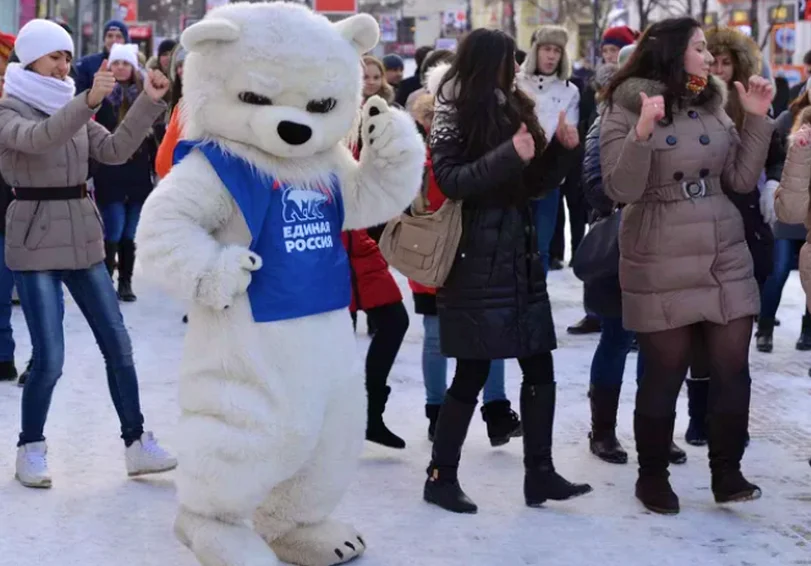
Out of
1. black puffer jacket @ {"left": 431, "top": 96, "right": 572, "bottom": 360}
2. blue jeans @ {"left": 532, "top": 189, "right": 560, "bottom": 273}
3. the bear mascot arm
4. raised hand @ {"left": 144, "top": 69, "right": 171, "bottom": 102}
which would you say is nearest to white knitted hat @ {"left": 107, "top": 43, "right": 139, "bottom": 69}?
raised hand @ {"left": 144, "top": 69, "right": 171, "bottom": 102}

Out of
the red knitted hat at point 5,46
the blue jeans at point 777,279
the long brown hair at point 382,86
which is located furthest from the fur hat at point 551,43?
the red knitted hat at point 5,46

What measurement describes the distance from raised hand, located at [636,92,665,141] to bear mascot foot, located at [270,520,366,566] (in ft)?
5.63

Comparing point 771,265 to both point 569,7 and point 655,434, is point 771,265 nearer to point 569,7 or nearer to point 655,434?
point 655,434

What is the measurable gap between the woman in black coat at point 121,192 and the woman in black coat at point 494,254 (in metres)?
5.67

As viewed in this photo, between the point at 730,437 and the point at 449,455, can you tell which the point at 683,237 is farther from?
the point at 449,455

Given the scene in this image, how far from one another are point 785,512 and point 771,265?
1.27 metres

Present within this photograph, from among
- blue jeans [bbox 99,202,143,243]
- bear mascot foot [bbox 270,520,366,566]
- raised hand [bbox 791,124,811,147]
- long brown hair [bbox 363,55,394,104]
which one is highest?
raised hand [bbox 791,124,811,147]

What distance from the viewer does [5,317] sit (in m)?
8.15

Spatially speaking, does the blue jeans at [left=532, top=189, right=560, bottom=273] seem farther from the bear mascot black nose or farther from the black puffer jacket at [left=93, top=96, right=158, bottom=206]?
the bear mascot black nose

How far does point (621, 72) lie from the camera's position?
5555mm

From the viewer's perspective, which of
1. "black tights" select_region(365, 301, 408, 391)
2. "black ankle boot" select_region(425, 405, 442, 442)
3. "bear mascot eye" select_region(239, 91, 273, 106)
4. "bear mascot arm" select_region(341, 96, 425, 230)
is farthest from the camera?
"black ankle boot" select_region(425, 405, 442, 442)

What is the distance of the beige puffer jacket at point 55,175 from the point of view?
574cm

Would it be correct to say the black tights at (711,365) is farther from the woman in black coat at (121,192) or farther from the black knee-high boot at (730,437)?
the woman in black coat at (121,192)

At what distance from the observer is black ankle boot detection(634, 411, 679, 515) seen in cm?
548
